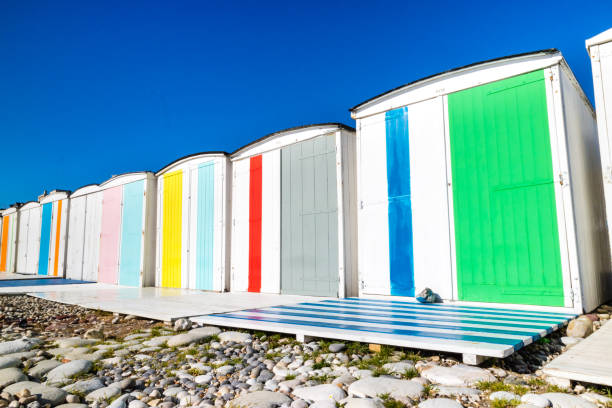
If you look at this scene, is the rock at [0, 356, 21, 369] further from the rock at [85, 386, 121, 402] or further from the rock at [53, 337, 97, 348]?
the rock at [85, 386, 121, 402]

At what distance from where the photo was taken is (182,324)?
4.29m

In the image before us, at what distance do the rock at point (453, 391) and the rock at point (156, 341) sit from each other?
99.7 inches

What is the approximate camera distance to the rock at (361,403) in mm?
2064

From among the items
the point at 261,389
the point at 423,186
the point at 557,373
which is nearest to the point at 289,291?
the point at 423,186

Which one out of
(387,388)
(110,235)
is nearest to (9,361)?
(387,388)

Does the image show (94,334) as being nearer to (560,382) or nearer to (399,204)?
(560,382)

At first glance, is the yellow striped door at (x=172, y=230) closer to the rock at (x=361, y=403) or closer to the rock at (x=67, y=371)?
the rock at (x=67, y=371)

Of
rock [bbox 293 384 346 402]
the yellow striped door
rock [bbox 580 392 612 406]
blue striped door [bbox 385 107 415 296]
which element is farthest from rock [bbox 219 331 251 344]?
the yellow striped door

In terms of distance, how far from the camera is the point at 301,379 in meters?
2.62

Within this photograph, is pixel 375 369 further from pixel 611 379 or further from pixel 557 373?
pixel 611 379

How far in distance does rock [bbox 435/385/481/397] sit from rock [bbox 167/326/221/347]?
89.8 inches

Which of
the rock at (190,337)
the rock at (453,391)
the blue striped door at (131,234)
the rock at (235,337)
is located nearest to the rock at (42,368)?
the rock at (190,337)

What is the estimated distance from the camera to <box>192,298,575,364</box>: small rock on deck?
9.02 feet

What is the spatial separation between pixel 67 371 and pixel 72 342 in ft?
3.58
